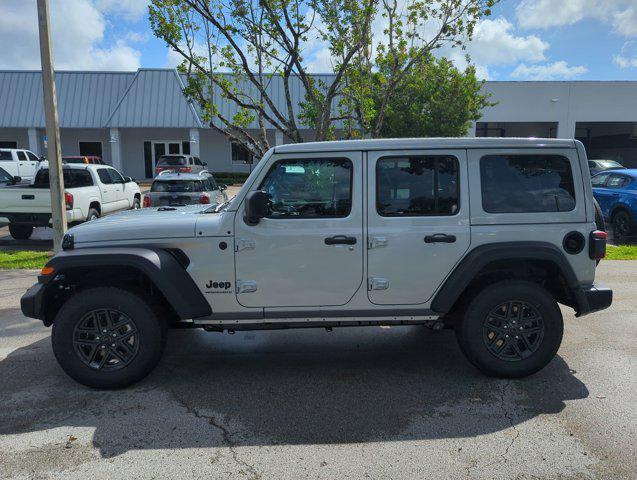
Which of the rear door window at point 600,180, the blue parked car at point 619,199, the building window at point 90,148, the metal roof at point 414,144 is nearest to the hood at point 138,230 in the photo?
the metal roof at point 414,144

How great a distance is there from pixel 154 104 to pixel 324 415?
28532 mm

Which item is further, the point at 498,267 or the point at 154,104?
the point at 154,104

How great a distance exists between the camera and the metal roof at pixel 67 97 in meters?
29.7

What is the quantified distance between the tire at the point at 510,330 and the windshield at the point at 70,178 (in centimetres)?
1033

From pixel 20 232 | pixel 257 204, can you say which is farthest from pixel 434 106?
pixel 257 204

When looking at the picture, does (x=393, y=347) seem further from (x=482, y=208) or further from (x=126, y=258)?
(x=126, y=258)

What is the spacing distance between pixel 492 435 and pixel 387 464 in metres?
0.85

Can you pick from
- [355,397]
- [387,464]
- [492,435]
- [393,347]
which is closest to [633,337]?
[393,347]

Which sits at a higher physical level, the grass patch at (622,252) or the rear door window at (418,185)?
the rear door window at (418,185)

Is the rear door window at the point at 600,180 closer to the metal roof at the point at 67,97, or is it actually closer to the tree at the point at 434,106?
the tree at the point at 434,106

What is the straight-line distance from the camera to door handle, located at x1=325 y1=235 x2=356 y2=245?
425 centimetres

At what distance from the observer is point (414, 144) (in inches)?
173

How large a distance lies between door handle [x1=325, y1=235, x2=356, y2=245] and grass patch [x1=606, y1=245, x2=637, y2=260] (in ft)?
26.3

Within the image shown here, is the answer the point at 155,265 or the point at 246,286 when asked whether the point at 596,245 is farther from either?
the point at 155,265
